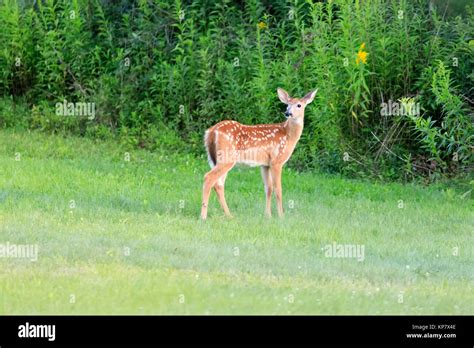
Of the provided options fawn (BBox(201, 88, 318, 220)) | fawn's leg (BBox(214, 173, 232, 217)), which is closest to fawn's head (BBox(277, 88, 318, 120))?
fawn (BBox(201, 88, 318, 220))

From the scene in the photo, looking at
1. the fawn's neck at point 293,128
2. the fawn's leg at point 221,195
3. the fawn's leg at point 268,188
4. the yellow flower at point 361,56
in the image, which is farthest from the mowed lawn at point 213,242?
the yellow flower at point 361,56

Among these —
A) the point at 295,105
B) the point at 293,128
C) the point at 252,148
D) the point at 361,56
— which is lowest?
the point at 252,148

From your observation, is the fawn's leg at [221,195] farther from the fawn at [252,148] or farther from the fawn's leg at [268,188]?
the fawn's leg at [268,188]

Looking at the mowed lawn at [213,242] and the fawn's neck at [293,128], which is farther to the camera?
the fawn's neck at [293,128]

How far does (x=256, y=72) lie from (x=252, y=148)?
4418mm

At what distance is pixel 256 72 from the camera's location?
692 inches

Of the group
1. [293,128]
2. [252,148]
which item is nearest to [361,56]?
[293,128]

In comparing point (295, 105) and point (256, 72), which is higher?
point (256, 72)

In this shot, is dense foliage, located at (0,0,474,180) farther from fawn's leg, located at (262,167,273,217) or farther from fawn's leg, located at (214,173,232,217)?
fawn's leg, located at (214,173,232,217)

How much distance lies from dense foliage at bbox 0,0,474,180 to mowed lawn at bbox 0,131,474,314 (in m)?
1.05

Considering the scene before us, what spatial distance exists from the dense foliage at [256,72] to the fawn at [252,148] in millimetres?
2617

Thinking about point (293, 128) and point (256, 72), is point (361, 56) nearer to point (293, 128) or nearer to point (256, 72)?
point (256, 72)

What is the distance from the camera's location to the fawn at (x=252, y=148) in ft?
42.9

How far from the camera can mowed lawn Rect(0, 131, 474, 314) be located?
359 inches
